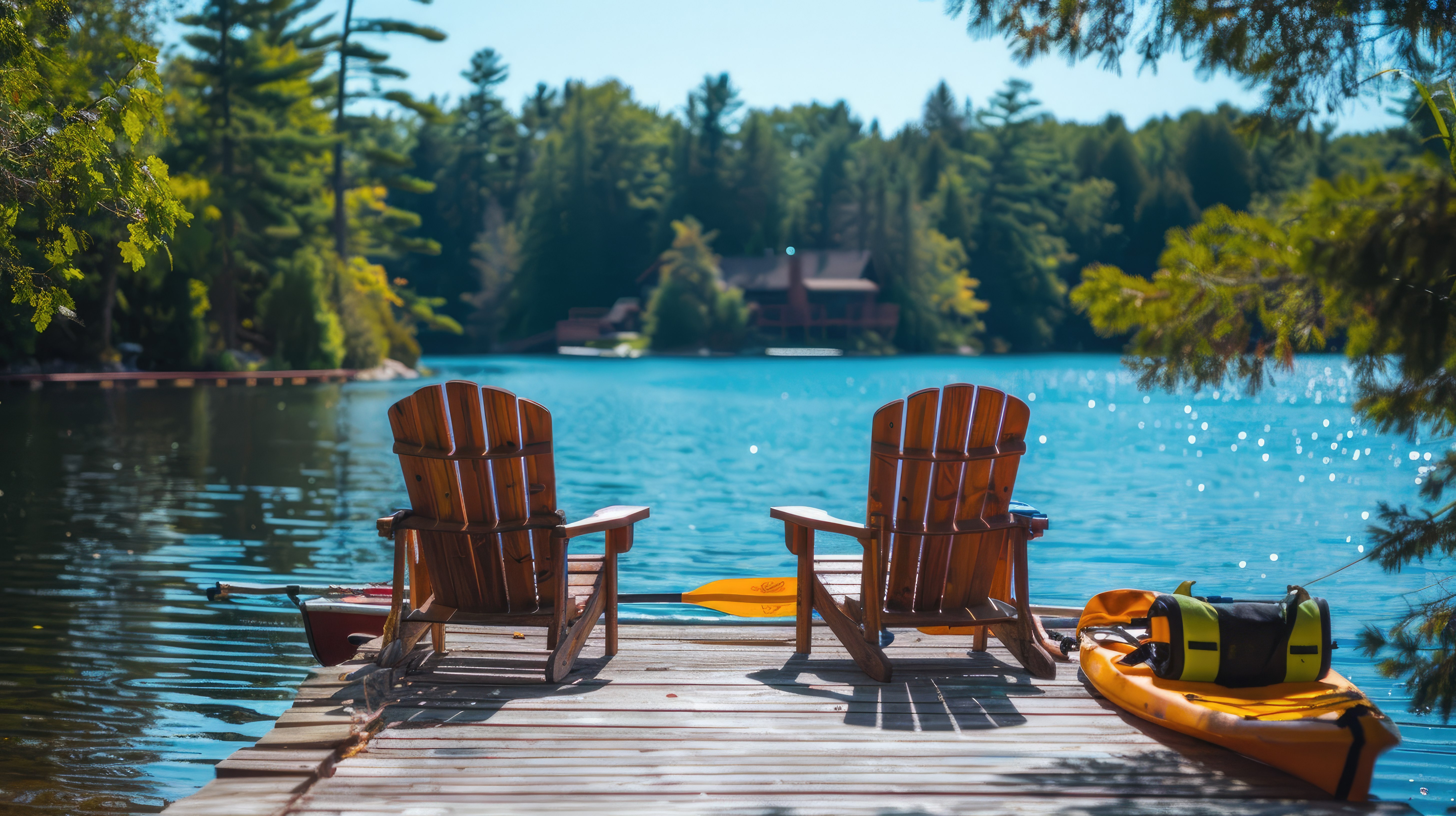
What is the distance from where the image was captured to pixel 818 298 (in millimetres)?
64625

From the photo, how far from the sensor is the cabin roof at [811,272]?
2509 inches

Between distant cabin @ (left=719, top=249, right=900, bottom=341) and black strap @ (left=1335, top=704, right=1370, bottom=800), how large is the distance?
61.1m

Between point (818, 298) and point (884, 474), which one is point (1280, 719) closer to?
point (884, 474)

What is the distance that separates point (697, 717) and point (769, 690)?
38cm

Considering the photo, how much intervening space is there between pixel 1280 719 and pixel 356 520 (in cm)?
963

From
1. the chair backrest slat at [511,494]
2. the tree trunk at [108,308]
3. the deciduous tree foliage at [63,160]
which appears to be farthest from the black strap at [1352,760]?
the tree trunk at [108,308]

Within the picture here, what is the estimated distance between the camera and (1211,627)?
11.5 ft

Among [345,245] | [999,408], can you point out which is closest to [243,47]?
[345,245]

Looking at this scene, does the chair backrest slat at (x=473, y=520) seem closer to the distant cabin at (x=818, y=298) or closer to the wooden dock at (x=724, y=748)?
the wooden dock at (x=724, y=748)

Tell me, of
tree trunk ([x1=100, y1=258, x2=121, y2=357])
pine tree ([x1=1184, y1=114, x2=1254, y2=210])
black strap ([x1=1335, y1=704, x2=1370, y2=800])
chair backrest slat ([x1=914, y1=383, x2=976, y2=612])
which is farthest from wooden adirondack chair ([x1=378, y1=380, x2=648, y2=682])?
pine tree ([x1=1184, y1=114, x2=1254, y2=210])

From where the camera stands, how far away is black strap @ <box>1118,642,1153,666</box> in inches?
143

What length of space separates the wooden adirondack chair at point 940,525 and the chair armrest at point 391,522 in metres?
1.36

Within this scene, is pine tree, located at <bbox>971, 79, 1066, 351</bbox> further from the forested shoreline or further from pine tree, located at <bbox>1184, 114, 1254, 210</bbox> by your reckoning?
pine tree, located at <bbox>1184, 114, 1254, 210</bbox>

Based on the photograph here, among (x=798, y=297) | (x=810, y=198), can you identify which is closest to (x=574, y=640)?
(x=798, y=297)
